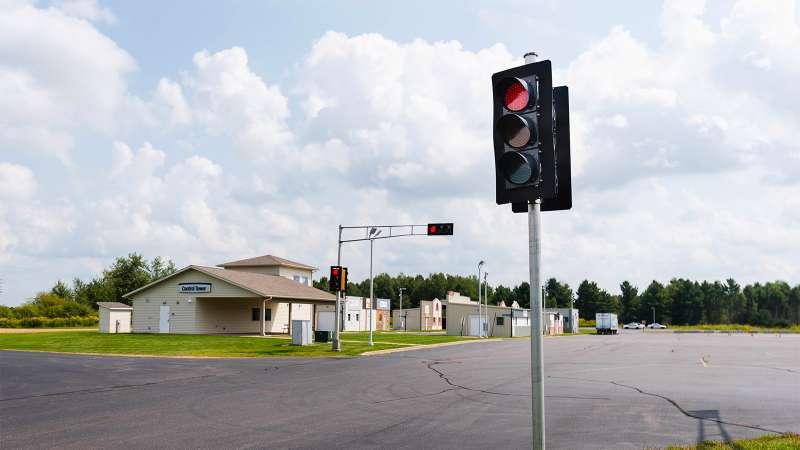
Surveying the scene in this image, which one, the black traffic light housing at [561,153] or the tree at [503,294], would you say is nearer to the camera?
the black traffic light housing at [561,153]

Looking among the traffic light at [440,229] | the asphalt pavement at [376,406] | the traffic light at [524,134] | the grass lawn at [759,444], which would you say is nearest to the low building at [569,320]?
the traffic light at [440,229]

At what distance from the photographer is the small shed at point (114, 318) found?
51406 mm

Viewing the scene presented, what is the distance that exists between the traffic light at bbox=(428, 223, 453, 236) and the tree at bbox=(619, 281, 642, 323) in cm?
15144

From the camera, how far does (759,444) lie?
938 centimetres

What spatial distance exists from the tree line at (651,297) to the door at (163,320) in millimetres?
111187

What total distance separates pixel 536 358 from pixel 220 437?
7003mm

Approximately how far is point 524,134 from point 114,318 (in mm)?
53014

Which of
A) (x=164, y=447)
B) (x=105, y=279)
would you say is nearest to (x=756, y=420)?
(x=164, y=447)

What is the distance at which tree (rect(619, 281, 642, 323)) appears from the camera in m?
173

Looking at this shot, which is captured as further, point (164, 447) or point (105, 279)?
point (105, 279)

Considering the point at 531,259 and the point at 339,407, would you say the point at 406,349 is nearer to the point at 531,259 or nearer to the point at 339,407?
the point at 339,407

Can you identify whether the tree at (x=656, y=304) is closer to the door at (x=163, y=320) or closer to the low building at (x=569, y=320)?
the low building at (x=569, y=320)

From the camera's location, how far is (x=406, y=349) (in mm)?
37969

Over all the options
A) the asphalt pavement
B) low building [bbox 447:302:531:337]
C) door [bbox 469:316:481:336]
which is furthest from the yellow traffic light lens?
low building [bbox 447:302:531:337]
